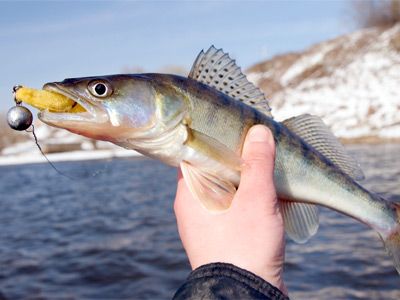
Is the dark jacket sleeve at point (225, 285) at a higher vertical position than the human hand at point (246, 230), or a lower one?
lower

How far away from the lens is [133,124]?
3.19 m

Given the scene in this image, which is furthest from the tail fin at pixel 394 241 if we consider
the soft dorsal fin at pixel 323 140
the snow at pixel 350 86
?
the snow at pixel 350 86

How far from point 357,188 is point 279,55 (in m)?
58.2

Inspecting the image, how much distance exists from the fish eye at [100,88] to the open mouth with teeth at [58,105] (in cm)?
8

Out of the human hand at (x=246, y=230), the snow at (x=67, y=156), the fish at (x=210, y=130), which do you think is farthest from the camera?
the snow at (x=67, y=156)

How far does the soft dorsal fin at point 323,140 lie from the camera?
3.71 metres

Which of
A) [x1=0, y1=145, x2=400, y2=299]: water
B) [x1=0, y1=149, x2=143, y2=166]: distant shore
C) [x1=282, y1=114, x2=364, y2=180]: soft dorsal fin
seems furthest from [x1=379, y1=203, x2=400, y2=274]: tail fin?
[x1=0, y1=149, x2=143, y2=166]: distant shore

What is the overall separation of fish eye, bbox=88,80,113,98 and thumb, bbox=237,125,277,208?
2.91ft

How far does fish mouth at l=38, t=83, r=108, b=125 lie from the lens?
9.91ft

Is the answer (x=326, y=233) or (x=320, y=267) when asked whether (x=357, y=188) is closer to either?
(x=320, y=267)

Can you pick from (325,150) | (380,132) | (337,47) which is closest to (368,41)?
(337,47)

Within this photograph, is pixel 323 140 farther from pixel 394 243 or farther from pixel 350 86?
pixel 350 86

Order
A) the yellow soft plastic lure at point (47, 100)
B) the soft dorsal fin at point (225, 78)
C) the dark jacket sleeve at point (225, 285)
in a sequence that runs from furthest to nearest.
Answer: the soft dorsal fin at point (225, 78)
the yellow soft plastic lure at point (47, 100)
the dark jacket sleeve at point (225, 285)

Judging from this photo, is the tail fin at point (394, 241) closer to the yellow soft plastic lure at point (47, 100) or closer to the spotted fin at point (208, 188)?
the spotted fin at point (208, 188)
